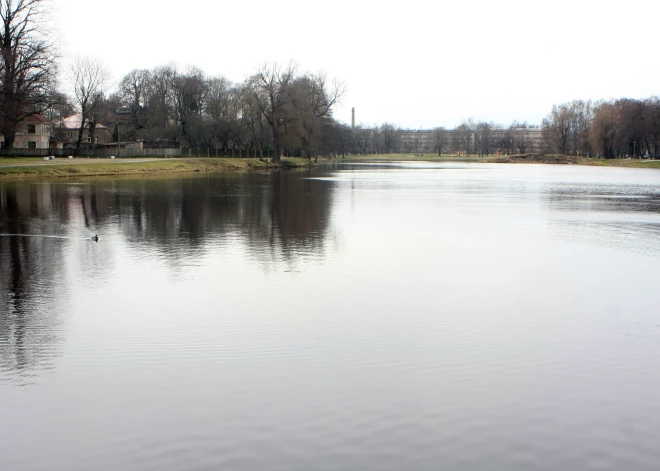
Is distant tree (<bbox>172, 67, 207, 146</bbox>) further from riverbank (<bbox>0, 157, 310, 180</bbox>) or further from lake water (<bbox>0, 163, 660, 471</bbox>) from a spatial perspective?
lake water (<bbox>0, 163, 660, 471</bbox>)

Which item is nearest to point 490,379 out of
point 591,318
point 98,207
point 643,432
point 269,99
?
point 643,432

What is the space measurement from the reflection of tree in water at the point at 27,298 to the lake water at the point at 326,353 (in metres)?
0.06

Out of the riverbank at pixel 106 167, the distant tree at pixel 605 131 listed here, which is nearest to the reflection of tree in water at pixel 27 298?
the riverbank at pixel 106 167

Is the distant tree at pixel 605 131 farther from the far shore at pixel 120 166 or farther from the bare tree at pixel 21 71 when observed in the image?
the bare tree at pixel 21 71

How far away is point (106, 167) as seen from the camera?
61.9 metres

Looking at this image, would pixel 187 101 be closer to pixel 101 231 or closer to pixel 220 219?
pixel 220 219

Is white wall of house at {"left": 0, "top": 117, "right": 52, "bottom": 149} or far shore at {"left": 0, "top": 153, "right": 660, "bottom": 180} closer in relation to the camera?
far shore at {"left": 0, "top": 153, "right": 660, "bottom": 180}

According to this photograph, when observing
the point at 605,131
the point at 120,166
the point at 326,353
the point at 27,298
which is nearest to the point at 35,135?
the point at 120,166

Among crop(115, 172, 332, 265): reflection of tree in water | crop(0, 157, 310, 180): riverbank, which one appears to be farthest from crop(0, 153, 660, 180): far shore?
crop(115, 172, 332, 265): reflection of tree in water

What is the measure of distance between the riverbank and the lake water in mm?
36670

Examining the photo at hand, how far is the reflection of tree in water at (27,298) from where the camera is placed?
30.0 ft

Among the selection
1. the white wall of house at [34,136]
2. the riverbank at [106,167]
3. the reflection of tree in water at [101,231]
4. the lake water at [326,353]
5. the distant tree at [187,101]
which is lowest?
the lake water at [326,353]

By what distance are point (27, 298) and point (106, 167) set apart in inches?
2073

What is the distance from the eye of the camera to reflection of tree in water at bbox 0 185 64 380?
30.0ft
